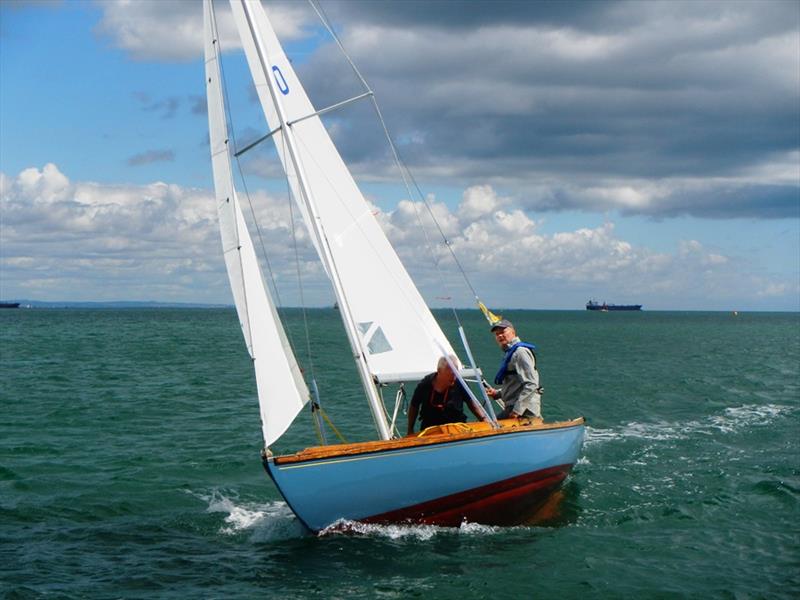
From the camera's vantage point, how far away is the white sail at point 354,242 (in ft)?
43.3

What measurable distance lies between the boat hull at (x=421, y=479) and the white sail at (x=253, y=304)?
993 mm

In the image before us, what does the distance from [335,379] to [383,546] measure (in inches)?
930

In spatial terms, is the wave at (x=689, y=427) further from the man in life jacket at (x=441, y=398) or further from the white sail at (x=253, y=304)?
the white sail at (x=253, y=304)

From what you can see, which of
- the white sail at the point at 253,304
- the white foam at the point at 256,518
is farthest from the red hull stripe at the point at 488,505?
the white sail at the point at 253,304

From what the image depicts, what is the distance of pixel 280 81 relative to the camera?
13.2 m

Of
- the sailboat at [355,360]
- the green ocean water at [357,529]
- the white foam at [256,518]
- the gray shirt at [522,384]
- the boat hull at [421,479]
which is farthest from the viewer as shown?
the gray shirt at [522,384]

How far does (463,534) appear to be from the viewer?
12.5m

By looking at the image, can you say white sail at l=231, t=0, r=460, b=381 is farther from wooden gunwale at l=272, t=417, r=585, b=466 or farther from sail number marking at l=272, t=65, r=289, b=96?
wooden gunwale at l=272, t=417, r=585, b=466

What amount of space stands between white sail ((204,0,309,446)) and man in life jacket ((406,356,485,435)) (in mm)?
1799

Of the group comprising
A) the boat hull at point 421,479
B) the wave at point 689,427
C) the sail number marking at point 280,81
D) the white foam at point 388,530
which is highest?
the sail number marking at point 280,81

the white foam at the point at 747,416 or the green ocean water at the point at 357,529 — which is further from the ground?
the white foam at the point at 747,416

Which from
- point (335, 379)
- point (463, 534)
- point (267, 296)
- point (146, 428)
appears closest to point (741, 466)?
point (463, 534)

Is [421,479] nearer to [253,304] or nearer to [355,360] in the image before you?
[355,360]

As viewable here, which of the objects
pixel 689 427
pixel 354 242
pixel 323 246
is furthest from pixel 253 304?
pixel 689 427
